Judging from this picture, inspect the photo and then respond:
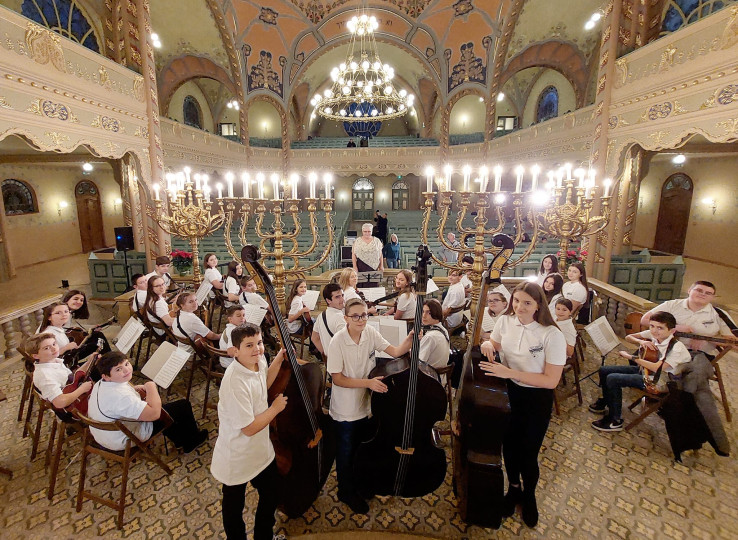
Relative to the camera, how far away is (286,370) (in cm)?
217

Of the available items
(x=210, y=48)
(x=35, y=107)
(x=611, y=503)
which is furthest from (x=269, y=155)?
(x=611, y=503)

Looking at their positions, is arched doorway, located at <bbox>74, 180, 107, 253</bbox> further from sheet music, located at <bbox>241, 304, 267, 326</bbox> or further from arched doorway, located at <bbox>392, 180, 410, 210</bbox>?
arched doorway, located at <bbox>392, 180, 410, 210</bbox>

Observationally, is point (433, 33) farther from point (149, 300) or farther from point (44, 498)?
point (44, 498)

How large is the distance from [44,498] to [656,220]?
694 inches

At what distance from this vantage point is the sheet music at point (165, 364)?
297 cm

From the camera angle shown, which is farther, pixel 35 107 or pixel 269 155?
pixel 269 155

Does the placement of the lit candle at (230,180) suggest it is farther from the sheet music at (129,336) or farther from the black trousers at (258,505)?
the black trousers at (258,505)

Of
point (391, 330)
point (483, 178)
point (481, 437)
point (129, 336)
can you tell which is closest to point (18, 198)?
point (129, 336)

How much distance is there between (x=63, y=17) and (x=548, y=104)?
19.1 m

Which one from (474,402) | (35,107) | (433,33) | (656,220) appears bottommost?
(474,402)

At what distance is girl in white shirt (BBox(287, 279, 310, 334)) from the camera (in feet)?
14.1

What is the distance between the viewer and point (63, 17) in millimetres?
8727

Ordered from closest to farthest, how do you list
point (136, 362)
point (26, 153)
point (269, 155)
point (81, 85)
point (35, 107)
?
point (136, 362), point (35, 107), point (81, 85), point (26, 153), point (269, 155)

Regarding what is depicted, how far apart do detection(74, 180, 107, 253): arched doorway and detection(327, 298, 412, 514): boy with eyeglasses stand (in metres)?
16.5
